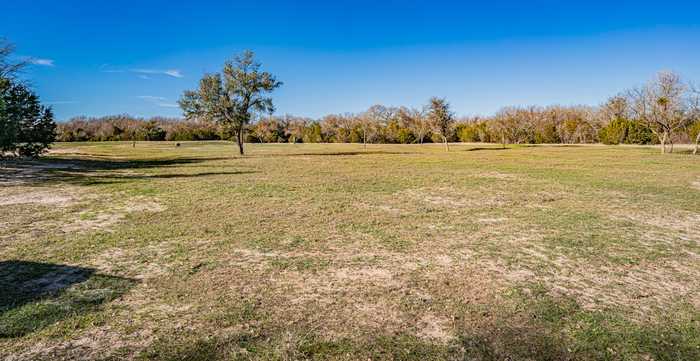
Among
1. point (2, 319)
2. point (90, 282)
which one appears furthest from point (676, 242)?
point (2, 319)

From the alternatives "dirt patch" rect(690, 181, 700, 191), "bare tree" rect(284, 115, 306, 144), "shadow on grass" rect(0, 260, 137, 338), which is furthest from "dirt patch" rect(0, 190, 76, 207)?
"bare tree" rect(284, 115, 306, 144)

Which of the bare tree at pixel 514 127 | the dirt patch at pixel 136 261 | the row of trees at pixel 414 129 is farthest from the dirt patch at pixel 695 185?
the bare tree at pixel 514 127

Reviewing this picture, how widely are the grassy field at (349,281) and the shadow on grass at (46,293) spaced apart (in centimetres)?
3

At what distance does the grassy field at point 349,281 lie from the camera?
12.8 feet

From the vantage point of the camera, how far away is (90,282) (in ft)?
18.1

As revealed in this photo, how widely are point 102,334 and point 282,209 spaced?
7100mm

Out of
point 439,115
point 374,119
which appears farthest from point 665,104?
point 374,119

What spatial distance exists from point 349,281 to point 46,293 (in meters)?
4.05

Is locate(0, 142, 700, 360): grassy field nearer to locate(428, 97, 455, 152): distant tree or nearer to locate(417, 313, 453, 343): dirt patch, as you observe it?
locate(417, 313, 453, 343): dirt patch

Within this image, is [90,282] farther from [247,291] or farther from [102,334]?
[247,291]

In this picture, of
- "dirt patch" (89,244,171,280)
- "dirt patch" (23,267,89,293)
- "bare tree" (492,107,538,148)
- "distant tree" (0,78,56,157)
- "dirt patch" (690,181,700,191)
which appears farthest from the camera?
"bare tree" (492,107,538,148)

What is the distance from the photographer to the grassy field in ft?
12.8

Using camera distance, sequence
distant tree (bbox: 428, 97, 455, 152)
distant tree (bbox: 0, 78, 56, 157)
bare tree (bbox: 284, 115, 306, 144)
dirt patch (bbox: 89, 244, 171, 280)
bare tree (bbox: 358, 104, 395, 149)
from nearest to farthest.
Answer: dirt patch (bbox: 89, 244, 171, 280)
distant tree (bbox: 0, 78, 56, 157)
distant tree (bbox: 428, 97, 455, 152)
bare tree (bbox: 358, 104, 395, 149)
bare tree (bbox: 284, 115, 306, 144)

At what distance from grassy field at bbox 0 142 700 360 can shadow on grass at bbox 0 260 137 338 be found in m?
0.03
